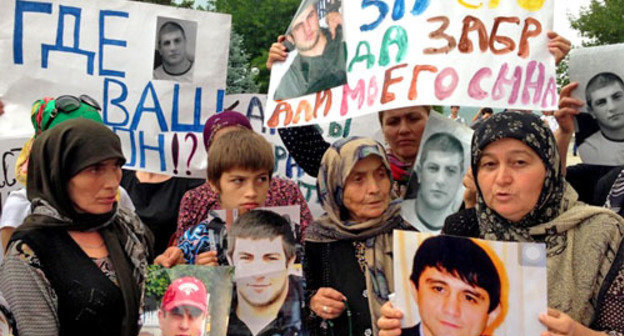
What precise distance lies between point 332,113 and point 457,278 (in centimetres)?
149

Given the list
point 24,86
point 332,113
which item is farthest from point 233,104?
point 332,113

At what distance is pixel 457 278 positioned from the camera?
7.09 ft

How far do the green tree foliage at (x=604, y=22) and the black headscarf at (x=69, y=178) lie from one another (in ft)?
61.3

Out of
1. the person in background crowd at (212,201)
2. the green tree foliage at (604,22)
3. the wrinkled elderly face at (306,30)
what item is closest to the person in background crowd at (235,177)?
the person in background crowd at (212,201)

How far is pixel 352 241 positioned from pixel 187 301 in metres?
0.80

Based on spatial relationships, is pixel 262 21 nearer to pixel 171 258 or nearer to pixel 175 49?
pixel 175 49

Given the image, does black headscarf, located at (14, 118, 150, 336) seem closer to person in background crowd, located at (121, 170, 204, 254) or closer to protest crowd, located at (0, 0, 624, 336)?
protest crowd, located at (0, 0, 624, 336)

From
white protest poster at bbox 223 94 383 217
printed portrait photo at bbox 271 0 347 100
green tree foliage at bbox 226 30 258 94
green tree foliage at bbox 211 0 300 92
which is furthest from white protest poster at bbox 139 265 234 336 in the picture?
green tree foliage at bbox 211 0 300 92

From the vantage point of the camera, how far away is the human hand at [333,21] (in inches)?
141

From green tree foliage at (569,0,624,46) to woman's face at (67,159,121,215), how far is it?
61.2 ft

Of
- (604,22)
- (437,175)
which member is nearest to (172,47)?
(437,175)

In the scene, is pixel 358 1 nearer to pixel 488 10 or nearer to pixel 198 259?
pixel 488 10

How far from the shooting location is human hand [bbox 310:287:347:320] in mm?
2811

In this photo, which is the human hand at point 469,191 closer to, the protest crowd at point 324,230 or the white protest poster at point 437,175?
the protest crowd at point 324,230
